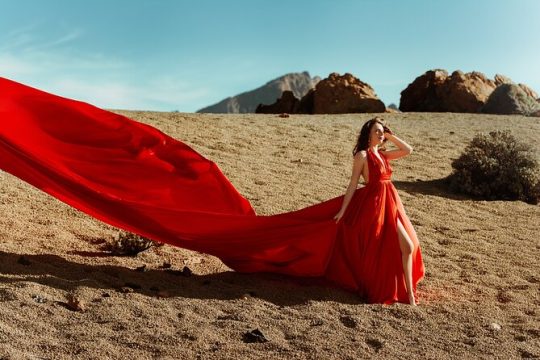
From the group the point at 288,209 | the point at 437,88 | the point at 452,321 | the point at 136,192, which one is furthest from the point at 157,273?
the point at 437,88

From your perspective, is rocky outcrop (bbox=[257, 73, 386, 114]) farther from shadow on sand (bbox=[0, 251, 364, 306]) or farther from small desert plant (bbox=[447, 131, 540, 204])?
shadow on sand (bbox=[0, 251, 364, 306])

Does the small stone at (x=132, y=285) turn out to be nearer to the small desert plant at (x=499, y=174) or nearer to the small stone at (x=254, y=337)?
the small stone at (x=254, y=337)

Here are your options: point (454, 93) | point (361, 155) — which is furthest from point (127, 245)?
point (454, 93)

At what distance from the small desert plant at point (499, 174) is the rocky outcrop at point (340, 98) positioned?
13.4 meters

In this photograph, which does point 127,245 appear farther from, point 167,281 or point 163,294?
point 163,294

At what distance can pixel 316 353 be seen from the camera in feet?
16.8

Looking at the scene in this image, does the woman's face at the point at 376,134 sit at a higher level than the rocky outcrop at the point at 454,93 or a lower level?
lower

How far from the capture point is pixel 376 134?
7.05 metres

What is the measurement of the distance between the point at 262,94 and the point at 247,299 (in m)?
135

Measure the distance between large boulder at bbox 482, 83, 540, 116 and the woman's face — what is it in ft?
73.3

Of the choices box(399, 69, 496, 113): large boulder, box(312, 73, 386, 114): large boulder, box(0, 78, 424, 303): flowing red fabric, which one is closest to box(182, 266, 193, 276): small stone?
box(0, 78, 424, 303): flowing red fabric

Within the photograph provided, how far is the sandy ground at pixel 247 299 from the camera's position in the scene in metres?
5.16

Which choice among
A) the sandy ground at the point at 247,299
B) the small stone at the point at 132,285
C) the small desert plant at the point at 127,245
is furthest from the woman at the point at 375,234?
the small desert plant at the point at 127,245

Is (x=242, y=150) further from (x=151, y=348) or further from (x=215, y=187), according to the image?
(x=151, y=348)
